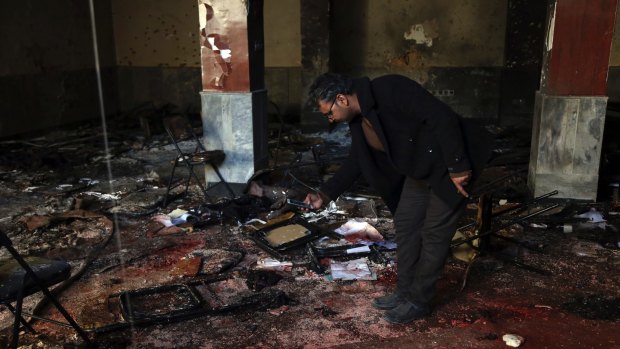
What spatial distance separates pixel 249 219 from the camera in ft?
19.2

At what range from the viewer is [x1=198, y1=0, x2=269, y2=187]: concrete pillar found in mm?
6426

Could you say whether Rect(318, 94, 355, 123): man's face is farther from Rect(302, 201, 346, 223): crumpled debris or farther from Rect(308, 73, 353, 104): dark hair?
Rect(302, 201, 346, 223): crumpled debris

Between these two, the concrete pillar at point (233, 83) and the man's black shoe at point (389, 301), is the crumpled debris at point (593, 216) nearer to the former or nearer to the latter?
the man's black shoe at point (389, 301)

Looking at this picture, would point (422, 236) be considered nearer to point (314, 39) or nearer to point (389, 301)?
point (389, 301)

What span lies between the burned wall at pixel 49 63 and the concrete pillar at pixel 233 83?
600 cm

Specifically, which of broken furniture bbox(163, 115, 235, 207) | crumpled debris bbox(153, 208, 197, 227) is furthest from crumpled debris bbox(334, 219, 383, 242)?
broken furniture bbox(163, 115, 235, 207)

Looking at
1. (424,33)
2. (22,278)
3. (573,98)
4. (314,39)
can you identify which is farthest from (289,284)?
(424,33)

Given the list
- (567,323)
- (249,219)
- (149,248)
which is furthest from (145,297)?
(567,323)

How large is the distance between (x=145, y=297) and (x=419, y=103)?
258 cm

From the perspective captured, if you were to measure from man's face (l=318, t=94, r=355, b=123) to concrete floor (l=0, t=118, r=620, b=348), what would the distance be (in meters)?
1.48

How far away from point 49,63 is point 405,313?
35.2 feet

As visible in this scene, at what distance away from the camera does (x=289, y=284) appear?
14.0 feet

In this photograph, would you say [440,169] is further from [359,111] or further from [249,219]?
[249,219]

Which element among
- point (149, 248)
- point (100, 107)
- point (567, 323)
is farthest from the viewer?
point (100, 107)
